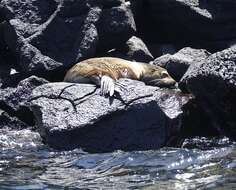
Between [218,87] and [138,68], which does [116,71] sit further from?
[218,87]

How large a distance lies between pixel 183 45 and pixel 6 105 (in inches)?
160

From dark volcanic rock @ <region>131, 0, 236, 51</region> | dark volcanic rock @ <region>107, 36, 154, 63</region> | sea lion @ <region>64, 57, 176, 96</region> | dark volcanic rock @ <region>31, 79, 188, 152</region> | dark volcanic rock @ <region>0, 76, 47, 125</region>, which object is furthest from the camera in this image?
dark volcanic rock @ <region>131, 0, 236, 51</region>

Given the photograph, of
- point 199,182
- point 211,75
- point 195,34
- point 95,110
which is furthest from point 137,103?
point 195,34

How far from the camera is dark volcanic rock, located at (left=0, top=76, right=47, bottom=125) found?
31.9 feet

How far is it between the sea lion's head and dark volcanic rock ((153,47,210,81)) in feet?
0.91

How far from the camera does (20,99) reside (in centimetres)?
984

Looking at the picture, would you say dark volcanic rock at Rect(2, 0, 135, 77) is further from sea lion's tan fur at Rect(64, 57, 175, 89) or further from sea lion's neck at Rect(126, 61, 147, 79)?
sea lion's neck at Rect(126, 61, 147, 79)

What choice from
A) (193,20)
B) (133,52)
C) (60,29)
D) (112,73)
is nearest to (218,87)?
(112,73)

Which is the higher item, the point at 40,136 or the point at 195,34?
the point at 195,34

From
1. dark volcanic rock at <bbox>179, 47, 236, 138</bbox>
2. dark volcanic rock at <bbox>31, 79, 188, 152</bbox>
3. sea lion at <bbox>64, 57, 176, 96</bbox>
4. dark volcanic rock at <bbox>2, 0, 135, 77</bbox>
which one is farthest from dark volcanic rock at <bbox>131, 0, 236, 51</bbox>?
dark volcanic rock at <bbox>31, 79, 188, 152</bbox>

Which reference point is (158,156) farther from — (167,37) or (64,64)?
(167,37)

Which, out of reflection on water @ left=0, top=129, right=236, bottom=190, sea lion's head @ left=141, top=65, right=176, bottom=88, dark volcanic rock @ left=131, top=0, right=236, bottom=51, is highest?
dark volcanic rock @ left=131, top=0, right=236, bottom=51

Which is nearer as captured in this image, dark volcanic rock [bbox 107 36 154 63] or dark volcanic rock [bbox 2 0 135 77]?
dark volcanic rock [bbox 2 0 135 77]

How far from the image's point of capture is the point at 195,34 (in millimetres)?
12102
